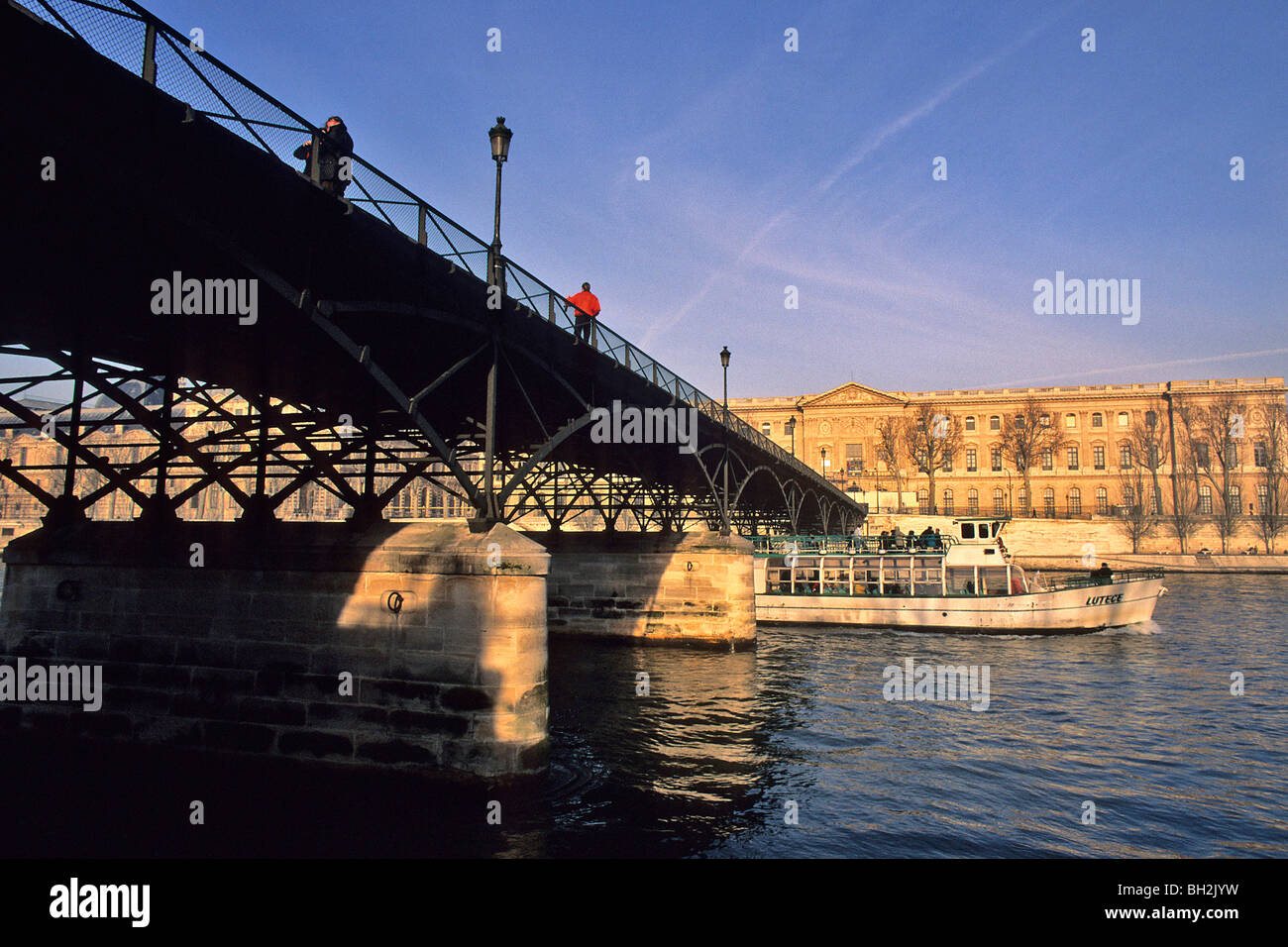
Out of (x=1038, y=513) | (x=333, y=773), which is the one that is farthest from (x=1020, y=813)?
(x=1038, y=513)

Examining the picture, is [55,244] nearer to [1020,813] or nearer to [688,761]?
[688,761]

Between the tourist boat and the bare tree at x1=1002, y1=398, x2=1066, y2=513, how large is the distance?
63.8 m

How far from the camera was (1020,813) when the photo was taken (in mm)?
11508

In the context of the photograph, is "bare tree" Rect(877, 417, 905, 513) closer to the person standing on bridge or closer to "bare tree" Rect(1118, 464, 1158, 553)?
"bare tree" Rect(1118, 464, 1158, 553)

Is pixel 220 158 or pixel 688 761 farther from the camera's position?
pixel 688 761

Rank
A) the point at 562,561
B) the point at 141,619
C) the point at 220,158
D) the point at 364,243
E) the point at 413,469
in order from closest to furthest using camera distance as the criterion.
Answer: the point at 220,158 < the point at 364,243 < the point at 141,619 < the point at 413,469 < the point at 562,561

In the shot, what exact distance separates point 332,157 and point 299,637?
7587 mm

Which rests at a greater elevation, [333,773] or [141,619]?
[141,619]

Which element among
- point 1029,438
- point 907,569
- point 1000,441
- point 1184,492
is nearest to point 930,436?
point 1000,441

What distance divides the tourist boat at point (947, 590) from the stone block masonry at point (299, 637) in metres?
25.9

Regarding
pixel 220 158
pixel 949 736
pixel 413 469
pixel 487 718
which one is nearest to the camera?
pixel 220 158

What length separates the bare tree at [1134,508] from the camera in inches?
3150

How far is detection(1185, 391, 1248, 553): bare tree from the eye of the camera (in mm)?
88750
